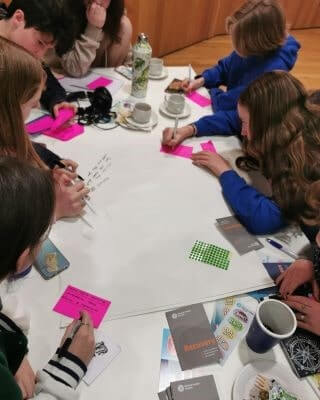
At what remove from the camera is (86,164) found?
1.26 meters

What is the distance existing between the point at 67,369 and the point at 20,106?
69 centimetres

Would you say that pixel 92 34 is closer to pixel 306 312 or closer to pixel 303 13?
pixel 306 312

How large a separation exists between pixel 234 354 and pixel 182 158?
2.42ft

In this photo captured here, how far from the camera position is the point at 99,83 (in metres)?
1.69

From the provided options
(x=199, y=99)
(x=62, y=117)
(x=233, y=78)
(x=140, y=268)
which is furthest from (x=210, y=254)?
(x=233, y=78)

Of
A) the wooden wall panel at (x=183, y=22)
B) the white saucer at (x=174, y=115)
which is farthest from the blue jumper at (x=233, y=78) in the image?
the wooden wall panel at (x=183, y=22)

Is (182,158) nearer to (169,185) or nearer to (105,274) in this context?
(169,185)

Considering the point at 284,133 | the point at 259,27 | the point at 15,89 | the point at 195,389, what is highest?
the point at 259,27

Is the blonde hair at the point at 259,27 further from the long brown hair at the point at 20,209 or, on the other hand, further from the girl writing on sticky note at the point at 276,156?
the long brown hair at the point at 20,209

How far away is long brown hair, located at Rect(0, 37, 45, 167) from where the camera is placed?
97 cm

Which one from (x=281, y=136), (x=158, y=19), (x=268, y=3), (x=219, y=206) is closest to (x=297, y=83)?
(x=281, y=136)

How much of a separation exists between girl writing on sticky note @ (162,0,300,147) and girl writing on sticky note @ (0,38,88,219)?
1.56 ft

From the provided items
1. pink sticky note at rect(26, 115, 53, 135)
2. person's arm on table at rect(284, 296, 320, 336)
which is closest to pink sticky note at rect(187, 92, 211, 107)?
pink sticky note at rect(26, 115, 53, 135)

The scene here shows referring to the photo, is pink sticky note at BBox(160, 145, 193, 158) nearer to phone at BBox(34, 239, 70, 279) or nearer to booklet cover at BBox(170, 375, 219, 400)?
phone at BBox(34, 239, 70, 279)
